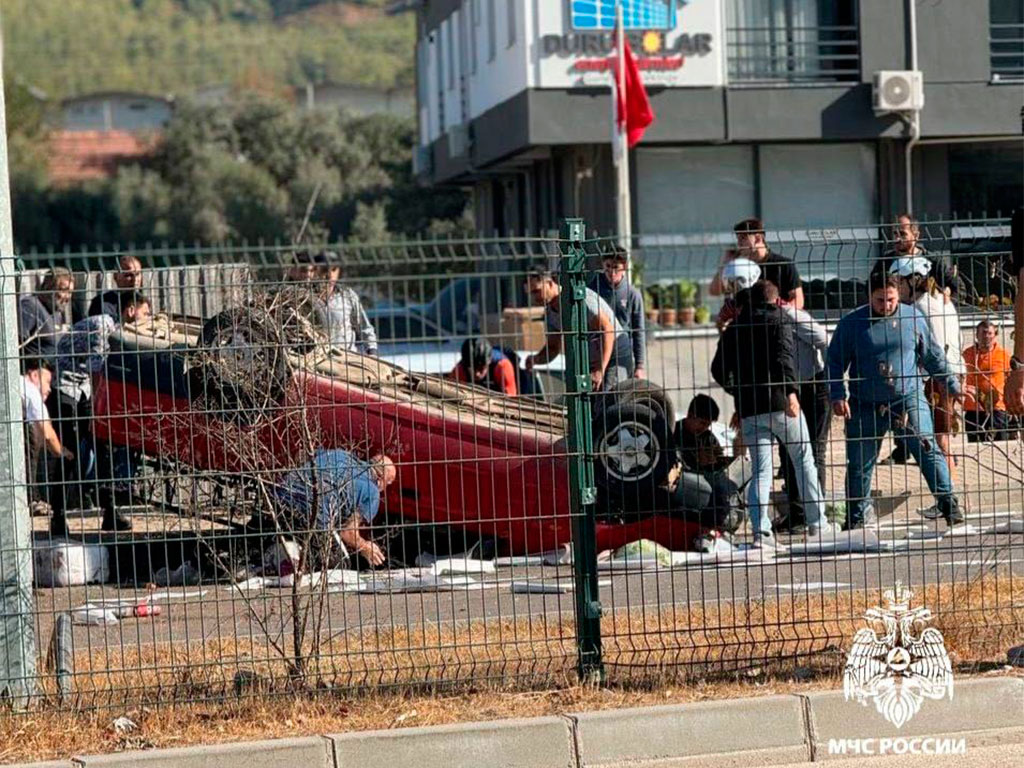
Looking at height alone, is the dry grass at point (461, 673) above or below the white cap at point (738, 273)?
below

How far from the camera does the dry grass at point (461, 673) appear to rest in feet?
22.9

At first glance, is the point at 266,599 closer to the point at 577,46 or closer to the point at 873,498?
the point at 873,498

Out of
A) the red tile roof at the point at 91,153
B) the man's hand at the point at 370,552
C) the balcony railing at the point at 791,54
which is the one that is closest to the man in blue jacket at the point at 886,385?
the man's hand at the point at 370,552

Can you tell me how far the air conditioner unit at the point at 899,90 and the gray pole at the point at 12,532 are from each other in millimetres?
17901

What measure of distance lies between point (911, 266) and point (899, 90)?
16.3 m

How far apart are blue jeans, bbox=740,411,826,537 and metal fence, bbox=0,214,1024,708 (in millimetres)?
33

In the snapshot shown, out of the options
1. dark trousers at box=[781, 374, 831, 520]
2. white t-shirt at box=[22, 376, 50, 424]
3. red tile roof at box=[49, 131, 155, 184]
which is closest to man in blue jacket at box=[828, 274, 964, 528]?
dark trousers at box=[781, 374, 831, 520]

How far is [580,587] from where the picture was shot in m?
7.41

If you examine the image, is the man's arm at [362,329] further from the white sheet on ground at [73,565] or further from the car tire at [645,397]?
the white sheet on ground at [73,565]

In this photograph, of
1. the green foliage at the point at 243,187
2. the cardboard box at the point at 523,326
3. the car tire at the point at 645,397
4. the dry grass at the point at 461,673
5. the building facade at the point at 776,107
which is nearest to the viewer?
the dry grass at the point at 461,673

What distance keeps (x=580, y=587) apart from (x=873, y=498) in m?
1.83

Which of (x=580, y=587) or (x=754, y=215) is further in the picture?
(x=754, y=215)

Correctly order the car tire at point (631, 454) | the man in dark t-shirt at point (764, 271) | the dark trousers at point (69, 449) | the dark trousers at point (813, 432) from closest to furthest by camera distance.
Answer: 1. the car tire at point (631, 454)
2. the dark trousers at point (813, 432)
3. the man in dark t-shirt at point (764, 271)
4. the dark trousers at point (69, 449)

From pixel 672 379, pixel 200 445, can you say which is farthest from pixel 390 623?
pixel 672 379
